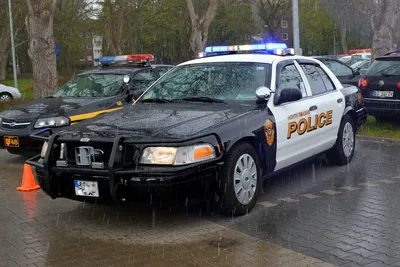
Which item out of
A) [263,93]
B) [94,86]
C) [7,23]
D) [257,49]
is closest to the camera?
[263,93]

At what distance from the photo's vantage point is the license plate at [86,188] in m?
5.43

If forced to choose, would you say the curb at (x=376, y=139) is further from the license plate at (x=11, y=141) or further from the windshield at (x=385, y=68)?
the license plate at (x=11, y=141)

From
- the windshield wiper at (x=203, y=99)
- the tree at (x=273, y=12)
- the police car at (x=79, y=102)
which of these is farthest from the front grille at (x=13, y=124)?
the tree at (x=273, y=12)

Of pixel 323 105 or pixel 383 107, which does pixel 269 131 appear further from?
pixel 383 107

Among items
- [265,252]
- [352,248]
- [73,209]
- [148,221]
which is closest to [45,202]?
[73,209]

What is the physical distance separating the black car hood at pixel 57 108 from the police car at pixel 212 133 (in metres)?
2.60

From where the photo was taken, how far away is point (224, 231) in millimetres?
5516

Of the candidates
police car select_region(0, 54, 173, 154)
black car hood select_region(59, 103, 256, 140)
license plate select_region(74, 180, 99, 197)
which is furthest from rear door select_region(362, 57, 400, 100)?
license plate select_region(74, 180, 99, 197)

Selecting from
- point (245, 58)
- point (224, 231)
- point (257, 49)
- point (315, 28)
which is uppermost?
point (315, 28)

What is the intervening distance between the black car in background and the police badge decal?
5179 millimetres

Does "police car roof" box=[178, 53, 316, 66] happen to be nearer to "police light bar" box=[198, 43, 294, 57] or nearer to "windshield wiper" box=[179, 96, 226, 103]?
"police light bar" box=[198, 43, 294, 57]

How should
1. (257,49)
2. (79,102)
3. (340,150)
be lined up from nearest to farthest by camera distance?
(257,49), (340,150), (79,102)

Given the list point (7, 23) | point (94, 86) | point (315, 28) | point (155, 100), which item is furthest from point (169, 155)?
point (315, 28)

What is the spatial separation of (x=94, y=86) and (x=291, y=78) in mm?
4672
